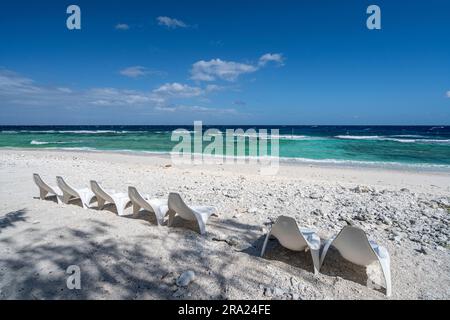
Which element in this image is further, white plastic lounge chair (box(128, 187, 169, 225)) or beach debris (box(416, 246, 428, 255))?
white plastic lounge chair (box(128, 187, 169, 225))

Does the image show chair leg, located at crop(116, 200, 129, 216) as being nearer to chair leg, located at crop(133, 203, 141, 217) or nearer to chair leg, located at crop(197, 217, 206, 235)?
chair leg, located at crop(133, 203, 141, 217)

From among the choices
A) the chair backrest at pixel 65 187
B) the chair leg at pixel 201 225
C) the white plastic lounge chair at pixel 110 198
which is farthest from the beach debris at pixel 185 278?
the chair backrest at pixel 65 187

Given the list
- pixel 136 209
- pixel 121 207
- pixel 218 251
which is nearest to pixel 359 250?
pixel 218 251

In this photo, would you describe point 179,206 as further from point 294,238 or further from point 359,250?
point 359,250

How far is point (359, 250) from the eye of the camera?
3.25 m

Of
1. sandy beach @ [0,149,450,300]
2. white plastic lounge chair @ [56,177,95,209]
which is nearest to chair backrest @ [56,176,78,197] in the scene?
white plastic lounge chair @ [56,177,95,209]

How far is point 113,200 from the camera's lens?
5262mm

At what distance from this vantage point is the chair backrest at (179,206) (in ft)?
14.5

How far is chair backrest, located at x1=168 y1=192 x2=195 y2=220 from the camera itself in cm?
443

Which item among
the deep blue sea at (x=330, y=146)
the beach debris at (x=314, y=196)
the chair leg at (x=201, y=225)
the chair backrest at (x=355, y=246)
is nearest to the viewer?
the chair backrest at (x=355, y=246)

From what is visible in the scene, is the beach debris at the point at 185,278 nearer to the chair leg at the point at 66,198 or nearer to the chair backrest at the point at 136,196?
the chair backrest at the point at 136,196

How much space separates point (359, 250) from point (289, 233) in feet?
A: 2.75
